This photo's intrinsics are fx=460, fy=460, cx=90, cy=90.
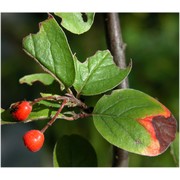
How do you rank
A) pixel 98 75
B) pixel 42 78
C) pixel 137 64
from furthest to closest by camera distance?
pixel 137 64, pixel 42 78, pixel 98 75

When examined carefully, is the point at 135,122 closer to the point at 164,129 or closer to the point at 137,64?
the point at 164,129

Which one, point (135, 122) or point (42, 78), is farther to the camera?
point (42, 78)

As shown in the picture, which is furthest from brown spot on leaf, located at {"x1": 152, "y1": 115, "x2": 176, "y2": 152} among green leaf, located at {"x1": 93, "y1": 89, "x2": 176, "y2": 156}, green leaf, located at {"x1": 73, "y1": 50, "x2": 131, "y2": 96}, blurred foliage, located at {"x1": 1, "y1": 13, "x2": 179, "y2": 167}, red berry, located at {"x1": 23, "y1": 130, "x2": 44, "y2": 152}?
blurred foliage, located at {"x1": 1, "y1": 13, "x2": 179, "y2": 167}

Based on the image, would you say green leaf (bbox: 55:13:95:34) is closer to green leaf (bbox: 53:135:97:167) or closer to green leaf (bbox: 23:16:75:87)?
green leaf (bbox: 23:16:75:87)

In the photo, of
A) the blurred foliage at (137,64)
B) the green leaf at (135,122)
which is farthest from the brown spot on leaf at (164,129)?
the blurred foliage at (137,64)

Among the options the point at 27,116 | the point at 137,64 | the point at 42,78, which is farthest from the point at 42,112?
the point at 137,64

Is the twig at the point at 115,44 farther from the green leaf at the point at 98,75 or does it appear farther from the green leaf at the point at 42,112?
the green leaf at the point at 42,112
